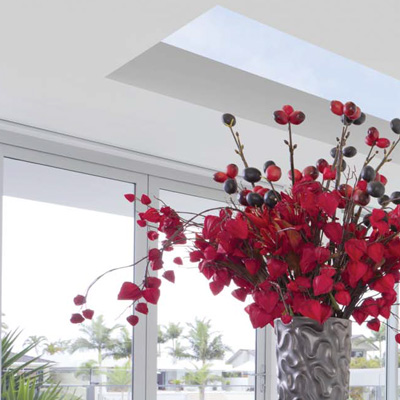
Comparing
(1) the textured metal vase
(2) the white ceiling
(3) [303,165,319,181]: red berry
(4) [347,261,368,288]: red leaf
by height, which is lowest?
(1) the textured metal vase

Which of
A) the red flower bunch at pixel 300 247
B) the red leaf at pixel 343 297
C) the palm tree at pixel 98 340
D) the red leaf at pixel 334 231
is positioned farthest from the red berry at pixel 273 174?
the palm tree at pixel 98 340

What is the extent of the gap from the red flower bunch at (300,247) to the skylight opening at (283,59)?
7.20 feet

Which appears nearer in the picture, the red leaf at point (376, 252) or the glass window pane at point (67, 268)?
the red leaf at point (376, 252)

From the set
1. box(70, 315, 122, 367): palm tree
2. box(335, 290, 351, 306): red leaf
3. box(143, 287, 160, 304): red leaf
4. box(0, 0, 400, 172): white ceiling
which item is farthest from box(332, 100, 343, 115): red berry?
box(70, 315, 122, 367): palm tree

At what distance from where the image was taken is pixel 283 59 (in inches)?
151

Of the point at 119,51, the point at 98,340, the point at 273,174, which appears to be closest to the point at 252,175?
the point at 273,174

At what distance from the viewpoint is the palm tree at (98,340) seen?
13.8 ft

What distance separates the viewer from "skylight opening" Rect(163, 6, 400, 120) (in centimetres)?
351

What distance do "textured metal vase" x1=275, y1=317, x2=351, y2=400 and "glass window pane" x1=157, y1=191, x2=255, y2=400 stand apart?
3185mm

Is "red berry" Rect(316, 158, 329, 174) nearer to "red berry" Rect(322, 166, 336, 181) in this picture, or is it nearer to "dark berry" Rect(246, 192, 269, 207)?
A: "red berry" Rect(322, 166, 336, 181)

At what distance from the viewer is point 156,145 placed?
14.1 feet

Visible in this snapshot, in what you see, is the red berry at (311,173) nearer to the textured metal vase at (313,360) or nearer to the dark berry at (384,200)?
the dark berry at (384,200)

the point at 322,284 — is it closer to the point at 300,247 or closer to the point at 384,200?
the point at 300,247

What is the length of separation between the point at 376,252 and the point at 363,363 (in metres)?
5.67
